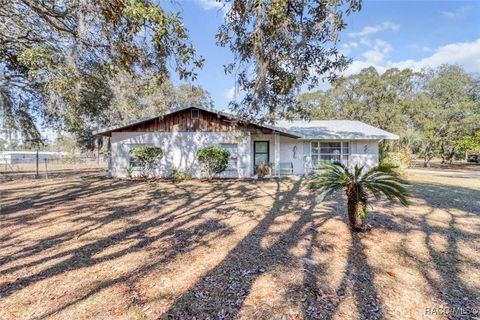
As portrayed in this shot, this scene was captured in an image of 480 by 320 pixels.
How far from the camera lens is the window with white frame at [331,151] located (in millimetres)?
15578

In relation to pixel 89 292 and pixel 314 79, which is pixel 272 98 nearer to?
pixel 314 79

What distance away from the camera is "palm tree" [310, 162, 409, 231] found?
4703 mm

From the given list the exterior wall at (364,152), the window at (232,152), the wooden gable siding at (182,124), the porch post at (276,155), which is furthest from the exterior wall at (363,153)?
the wooden gable siding at (182,124)

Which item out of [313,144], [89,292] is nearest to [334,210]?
[89,292]

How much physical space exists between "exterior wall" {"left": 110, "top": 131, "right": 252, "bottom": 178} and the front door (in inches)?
40.8

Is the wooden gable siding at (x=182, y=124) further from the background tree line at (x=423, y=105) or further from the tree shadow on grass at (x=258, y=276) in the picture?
the background tree line at (x=423, y=105)

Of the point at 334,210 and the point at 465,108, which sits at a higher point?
the point at 465,108

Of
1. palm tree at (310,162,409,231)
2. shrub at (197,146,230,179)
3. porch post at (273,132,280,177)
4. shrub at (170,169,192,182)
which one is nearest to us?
palm tree at (310,162,409,231)

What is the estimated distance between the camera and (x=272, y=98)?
17.7ft

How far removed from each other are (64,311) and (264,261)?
2.49 meters

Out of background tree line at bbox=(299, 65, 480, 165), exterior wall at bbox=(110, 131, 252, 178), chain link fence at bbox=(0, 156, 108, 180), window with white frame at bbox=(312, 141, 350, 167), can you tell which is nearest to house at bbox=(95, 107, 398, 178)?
exterior wall at bbox=(110, 131, 252, 178)

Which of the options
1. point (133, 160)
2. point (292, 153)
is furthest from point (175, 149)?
point (292, 153)

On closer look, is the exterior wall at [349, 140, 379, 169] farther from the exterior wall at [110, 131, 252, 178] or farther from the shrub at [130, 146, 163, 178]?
the shrub at [130, 146, 163, 178]

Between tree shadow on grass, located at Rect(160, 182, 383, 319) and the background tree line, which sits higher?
the background tree line
